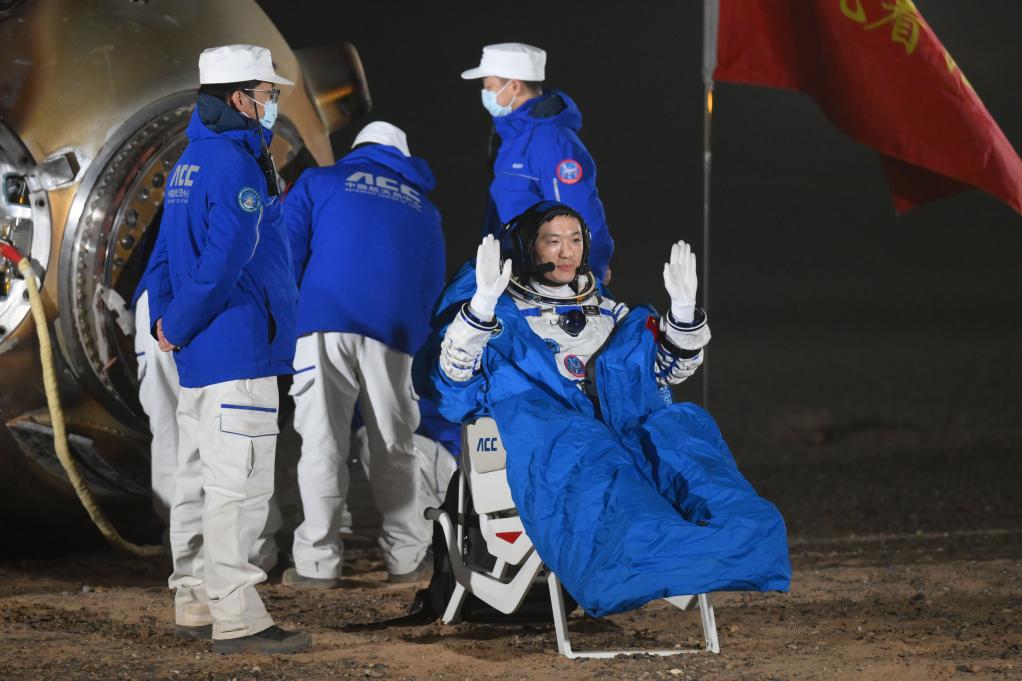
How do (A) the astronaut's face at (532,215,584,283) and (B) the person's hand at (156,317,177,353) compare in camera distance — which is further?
(A) the astronaut's face at (532,215,584,283)

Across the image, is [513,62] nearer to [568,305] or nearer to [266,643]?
[568,305]

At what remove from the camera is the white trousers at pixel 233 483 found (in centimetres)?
404

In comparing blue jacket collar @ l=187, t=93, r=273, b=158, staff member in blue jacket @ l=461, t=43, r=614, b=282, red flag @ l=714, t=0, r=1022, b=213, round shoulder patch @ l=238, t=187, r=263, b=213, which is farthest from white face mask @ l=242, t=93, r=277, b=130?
red flag @ l=714, t=0, r=1022, b=213

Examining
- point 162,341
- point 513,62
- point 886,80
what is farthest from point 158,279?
point 886,80

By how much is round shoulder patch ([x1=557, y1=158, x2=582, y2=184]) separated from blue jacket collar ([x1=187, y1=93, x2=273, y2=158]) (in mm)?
1624

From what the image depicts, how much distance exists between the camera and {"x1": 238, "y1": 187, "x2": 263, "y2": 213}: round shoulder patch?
400 centimetres

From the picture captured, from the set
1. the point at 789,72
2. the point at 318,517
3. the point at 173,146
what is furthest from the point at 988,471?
the point at 173,146

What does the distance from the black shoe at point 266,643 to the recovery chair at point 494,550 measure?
54 centimetres

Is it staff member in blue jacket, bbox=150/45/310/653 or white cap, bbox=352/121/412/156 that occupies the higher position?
white cap, bbox=352/121/412/156

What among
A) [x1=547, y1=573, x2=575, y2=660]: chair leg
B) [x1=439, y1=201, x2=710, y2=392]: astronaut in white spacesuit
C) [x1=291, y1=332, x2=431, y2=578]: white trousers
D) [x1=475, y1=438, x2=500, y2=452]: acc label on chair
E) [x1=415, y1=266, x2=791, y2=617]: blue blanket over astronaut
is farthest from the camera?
[x1=291, y1=332, x2=431, y2=578]: white trousers

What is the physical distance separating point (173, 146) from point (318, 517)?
1.50 meters

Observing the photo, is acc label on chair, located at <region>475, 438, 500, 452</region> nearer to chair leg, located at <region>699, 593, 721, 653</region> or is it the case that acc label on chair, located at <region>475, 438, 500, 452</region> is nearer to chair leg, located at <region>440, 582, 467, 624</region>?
chair leg, located at <region>440, 582, 467, 624</region>

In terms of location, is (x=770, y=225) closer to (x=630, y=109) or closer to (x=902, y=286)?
(x=902, y=286)

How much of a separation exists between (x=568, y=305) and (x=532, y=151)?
1.31m
